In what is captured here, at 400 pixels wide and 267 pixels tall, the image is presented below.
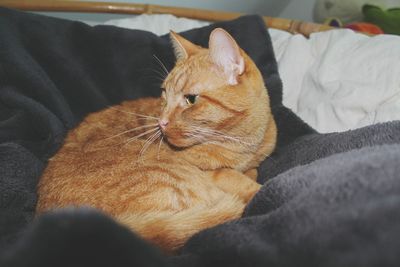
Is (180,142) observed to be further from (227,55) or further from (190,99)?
(227,55)

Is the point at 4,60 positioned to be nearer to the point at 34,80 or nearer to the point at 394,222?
the point at 34,80

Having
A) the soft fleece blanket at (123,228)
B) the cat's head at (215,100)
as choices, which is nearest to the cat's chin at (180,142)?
the cat's head at (215,100)

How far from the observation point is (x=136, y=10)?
2.31 meters

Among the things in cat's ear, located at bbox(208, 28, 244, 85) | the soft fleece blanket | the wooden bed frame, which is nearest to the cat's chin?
cat's ear, located at bbox(208, 28, 244, 85)

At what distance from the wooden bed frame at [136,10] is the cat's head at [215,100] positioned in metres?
0.90

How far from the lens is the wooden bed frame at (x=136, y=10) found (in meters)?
2.05

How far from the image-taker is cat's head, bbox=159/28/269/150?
125 centimetres

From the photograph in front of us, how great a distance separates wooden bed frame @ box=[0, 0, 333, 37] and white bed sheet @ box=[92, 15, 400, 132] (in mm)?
129

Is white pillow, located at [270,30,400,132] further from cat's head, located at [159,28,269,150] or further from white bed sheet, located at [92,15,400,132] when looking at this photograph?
cat's head, located at [159,28,269,150]

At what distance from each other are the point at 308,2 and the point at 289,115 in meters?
1.96

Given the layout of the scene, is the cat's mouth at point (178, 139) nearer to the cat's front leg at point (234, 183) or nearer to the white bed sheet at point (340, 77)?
the cat's front leg at point (234, 183)

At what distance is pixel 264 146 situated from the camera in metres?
1.48

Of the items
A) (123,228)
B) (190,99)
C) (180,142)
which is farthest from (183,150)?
(123,228)

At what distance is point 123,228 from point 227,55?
834 millimetres
